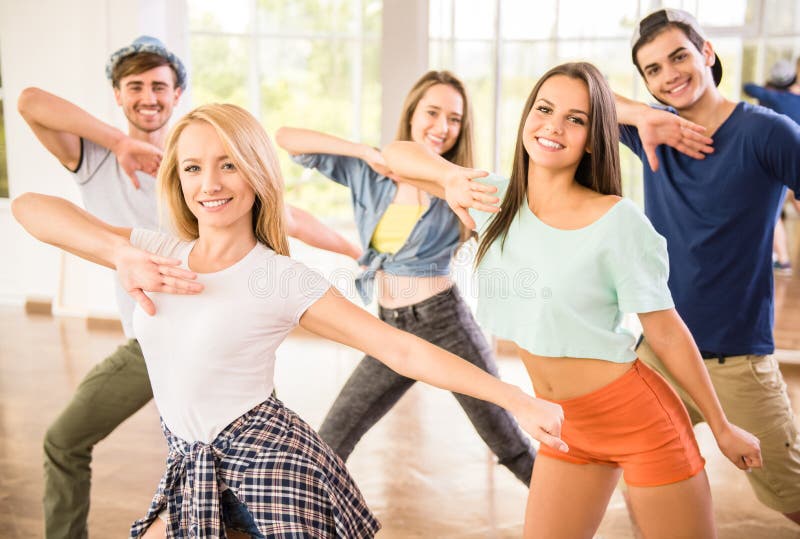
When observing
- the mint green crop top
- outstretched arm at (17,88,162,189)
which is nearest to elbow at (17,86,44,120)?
outstretched arm at (17,88,162,189)

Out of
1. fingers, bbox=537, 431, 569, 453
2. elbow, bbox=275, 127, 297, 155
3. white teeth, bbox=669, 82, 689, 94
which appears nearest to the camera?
fingers, bbox=537, 431, 569, 453

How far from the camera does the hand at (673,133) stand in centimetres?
219

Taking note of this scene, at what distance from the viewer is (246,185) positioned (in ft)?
5.49

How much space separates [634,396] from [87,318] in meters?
4.92

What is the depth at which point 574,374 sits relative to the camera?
170 centimetres

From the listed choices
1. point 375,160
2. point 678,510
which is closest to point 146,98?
point 375,160

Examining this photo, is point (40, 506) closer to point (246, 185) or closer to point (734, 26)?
point (246, 185)

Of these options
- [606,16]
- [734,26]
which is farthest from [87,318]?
[734,26]

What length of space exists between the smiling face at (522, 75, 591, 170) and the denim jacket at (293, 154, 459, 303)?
2.88 feet

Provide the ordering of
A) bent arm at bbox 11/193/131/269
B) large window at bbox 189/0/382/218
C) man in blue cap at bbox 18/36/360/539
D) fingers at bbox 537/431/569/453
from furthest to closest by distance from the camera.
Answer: large window at bbox 189/0/382/218
man in blue cap at bbox 18/36/360/539
bent arm at bbox 11/193/131/269
fingers at bbox 537/431/569/453

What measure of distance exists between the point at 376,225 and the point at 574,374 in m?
1.17

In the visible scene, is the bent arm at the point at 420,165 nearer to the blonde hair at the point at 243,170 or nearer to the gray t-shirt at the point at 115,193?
the blonde hair at the point at 243,170

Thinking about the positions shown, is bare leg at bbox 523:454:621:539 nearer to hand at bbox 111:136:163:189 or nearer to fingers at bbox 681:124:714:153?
fingers at bbox 681:124:714:153

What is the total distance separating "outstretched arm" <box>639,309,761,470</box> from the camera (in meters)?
1.65
